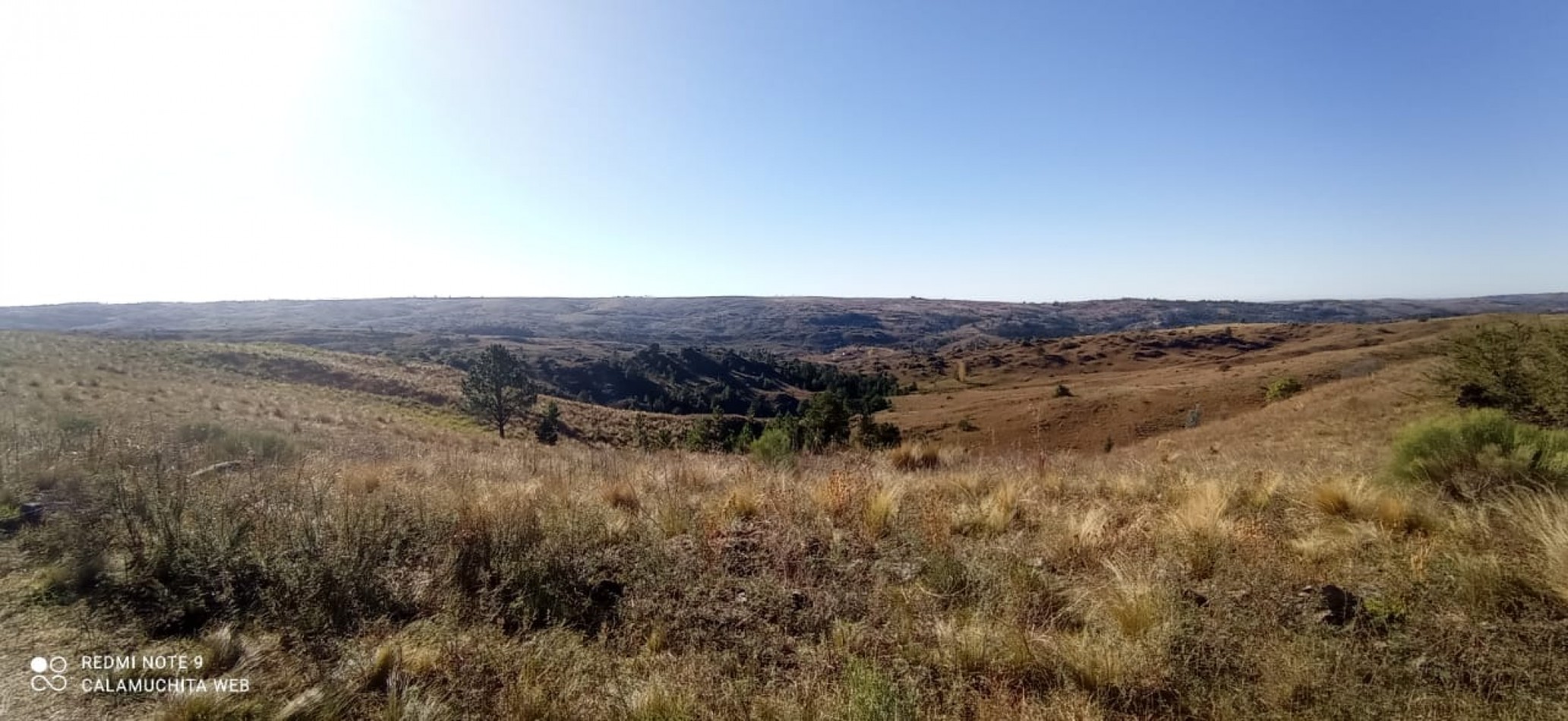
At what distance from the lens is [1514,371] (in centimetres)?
1705

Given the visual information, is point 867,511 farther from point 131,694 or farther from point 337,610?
point 131,694

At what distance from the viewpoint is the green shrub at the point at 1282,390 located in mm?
38625

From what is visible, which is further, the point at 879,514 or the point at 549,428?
the point at 549,428

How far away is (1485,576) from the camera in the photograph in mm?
3500

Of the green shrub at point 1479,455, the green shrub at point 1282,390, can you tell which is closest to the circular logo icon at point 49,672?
the green shrub at point 1479,455

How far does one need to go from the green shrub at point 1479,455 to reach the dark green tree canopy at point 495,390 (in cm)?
4279

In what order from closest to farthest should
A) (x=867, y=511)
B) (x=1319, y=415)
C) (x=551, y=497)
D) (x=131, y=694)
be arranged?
(x=131, y=694) → (x=867, y=511) → (x=551, y=497) → (x=1319, y=415)

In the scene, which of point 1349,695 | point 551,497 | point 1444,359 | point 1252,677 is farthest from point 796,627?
point 1444,359

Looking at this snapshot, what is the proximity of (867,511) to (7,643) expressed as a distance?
17.0ft

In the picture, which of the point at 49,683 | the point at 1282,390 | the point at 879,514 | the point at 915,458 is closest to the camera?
the point at 49,683

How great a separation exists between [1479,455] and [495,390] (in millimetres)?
44693

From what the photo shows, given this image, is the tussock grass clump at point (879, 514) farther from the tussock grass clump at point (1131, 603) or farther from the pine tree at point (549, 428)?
the pine tree at point (549, 428)

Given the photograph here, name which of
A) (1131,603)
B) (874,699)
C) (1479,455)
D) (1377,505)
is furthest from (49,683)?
(1479,455)

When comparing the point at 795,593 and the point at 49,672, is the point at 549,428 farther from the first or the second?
the point at 795,593
